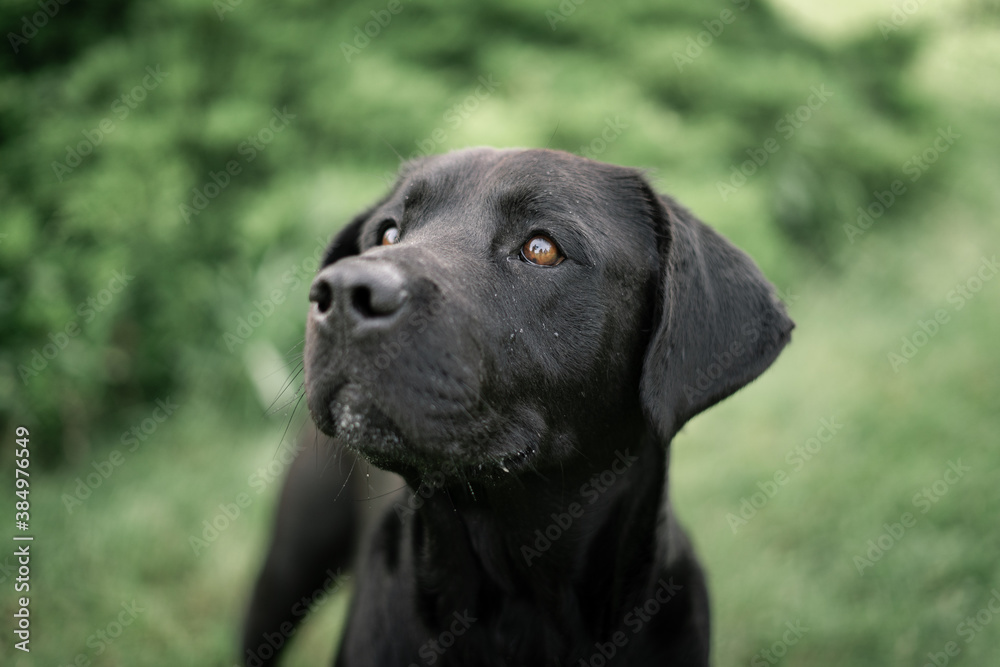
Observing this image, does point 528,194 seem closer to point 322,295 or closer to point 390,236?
point 390,236

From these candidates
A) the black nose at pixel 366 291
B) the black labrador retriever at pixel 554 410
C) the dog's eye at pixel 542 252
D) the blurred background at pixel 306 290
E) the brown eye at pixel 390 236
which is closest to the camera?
the black nose at pixel 366 291

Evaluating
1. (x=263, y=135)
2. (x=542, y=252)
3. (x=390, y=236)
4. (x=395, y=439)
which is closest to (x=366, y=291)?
(x=395, y=439)

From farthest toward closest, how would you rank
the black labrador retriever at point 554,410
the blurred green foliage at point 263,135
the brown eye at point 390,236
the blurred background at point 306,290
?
the blurred green foliage at point 263,135 → the blurred background at point 306,290 → the brown eye at point 390,236 → the black labrador retriever at point 554,410

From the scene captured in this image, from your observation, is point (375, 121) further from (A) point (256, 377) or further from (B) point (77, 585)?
(B) point (77, 585)

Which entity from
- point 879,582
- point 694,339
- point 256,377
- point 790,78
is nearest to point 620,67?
point 790,78

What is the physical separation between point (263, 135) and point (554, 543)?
16.5ft

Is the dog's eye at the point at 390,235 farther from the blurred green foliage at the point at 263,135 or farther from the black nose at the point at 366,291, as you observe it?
the blurred green foliage at the point at 263,135

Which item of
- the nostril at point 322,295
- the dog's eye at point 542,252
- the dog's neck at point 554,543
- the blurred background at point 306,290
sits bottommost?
the blurred background at point 306,290

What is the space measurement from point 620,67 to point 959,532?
6089 millimetres

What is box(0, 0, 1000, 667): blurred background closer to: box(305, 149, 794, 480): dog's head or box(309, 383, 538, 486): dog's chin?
box(305, 149, 794, 480): dog's head

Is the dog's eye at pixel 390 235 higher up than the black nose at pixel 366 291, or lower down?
lower down

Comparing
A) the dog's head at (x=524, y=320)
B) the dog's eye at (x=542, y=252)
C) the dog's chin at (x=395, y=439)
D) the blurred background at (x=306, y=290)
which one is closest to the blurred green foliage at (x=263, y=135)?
the blurred background at (x=306, y=290)

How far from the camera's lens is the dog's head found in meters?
1.93

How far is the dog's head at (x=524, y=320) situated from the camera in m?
1.93
